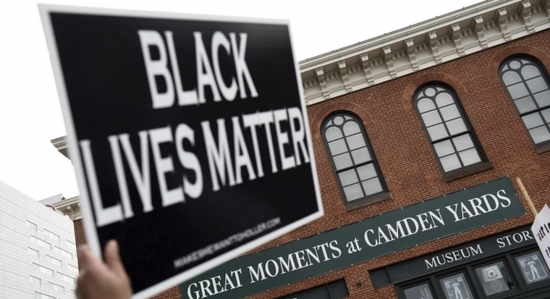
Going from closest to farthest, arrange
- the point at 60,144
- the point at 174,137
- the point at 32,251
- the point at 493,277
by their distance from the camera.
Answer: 1. the point at 174,137
2. the point at 493,277
3. the point at 60,144
4. the point at 32,251

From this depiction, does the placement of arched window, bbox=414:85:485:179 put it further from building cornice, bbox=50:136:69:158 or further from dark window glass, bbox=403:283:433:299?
building cornice, bbox=50:136:69:158

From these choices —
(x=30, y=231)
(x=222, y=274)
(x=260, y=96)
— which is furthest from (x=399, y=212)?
(x=30, y=231)

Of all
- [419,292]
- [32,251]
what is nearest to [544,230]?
[419,292]

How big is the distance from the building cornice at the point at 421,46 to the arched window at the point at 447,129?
103 cm

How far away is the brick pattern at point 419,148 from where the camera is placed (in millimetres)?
12523

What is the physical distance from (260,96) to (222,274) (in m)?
11.7

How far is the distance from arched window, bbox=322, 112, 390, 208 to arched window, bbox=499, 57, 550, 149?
4.84 m

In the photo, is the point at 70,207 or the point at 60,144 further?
the point at 70,207

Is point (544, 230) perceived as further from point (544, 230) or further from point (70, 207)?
point (70, 207)

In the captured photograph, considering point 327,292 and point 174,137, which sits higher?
point 327,292

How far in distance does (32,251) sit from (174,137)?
76.9 m

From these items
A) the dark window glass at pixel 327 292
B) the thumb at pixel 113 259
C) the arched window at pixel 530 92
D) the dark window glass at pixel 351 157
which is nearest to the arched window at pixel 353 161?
the dark window glass at pixel 351 157

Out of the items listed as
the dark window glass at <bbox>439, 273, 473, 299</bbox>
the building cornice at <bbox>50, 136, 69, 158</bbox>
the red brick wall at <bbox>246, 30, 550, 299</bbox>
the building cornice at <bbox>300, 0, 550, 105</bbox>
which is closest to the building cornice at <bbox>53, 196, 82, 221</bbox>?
the building cornice at <bbox>50, 136, 69, 158</bbox>

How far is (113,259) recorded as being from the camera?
1.43 meters
